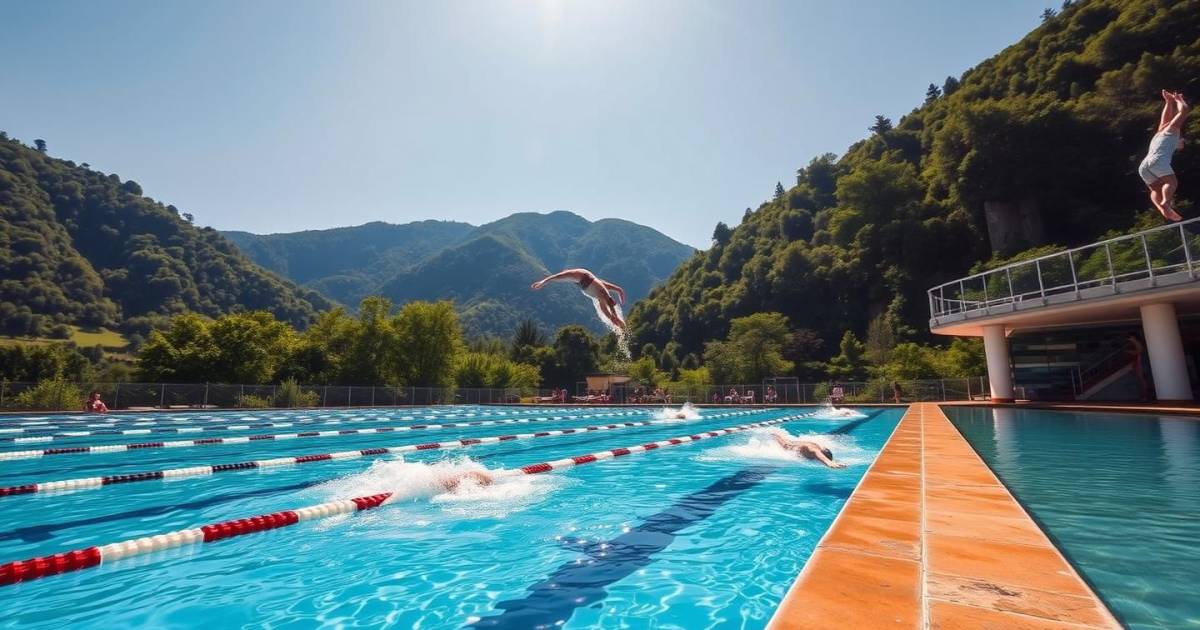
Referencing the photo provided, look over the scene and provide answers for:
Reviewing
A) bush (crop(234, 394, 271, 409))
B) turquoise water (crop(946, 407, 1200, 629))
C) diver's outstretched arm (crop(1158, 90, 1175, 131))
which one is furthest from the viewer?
bush (crop(234, 394, 271, 409))

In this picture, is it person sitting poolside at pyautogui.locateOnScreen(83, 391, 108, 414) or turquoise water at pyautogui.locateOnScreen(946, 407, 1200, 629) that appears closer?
turquoise water at pyautogui.locateOnScreen(946, 407, 1200, 629)

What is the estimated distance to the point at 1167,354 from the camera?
15.2 meters

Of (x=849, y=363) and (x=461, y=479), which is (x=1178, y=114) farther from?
(x=849, y=363)

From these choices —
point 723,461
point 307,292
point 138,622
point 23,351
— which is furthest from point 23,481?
point 307,292

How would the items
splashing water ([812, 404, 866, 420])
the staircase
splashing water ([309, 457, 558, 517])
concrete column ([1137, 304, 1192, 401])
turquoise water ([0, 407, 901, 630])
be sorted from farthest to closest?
splashing water ([812, 404, 866, 420]), the staircase, concrete column ([1137, 304, 1192, 401]), splashing water ([309, 457, 558, 517]), turquoise water ([0, 407, 901, 630])

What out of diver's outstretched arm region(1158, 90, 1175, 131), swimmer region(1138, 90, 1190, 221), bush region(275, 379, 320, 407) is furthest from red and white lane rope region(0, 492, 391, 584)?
bush region(275, 379, 320, 407)

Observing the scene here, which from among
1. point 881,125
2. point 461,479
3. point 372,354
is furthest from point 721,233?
point 461,479

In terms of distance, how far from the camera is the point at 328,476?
30.1 feet

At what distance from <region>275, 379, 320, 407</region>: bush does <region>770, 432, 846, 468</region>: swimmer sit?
29.0 meters

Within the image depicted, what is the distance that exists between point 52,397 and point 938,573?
32318mm

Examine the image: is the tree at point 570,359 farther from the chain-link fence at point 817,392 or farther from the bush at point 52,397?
the bush at point 52,397

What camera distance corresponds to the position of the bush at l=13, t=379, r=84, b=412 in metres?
22.2

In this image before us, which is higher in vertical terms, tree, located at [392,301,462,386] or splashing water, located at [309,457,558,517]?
tree, located at [392,301,462,386]

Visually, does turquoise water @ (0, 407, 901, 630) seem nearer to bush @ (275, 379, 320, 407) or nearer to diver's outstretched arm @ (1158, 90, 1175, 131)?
diver's outstretched arm @ (1158, 90, 1175, 131)
